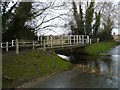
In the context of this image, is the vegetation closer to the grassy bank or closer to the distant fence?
the distant fence

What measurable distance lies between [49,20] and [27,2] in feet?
16.3

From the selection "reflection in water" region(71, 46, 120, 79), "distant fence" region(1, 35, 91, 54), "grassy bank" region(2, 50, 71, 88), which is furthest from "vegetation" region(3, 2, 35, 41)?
"reflection in water" region(71, 46, 120, 79)

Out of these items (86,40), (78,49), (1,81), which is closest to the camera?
(1,81)

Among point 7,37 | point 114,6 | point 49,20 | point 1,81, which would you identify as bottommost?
point 1,81

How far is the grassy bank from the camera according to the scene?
12.0 m

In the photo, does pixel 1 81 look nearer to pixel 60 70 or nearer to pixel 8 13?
pixel 60 70

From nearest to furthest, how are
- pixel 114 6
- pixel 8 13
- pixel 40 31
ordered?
pixel 8 13 < pixel 40 31 < pixel 114 6

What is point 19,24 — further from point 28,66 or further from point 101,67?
point 101,67

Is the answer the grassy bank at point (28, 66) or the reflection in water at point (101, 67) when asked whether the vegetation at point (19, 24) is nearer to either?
the grassy bank at point (28, 66)

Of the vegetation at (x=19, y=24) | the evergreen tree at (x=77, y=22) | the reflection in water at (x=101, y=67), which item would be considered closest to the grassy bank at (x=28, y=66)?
the reflection in water at (x=101, y=67)

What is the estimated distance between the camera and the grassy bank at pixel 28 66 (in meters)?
12.0

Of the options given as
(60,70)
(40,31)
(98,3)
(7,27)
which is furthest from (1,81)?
(98,3)

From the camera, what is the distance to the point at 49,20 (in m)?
26.6

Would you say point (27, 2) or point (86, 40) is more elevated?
point (27, 2)
